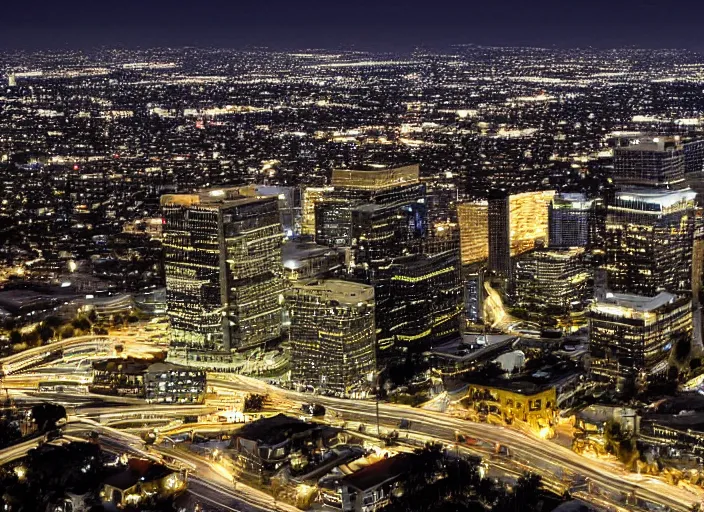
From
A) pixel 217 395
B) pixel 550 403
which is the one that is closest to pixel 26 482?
pixel 217 395

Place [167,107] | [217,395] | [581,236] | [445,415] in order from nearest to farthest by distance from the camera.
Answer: [445,415], [217,395], [581,236], [167,107]

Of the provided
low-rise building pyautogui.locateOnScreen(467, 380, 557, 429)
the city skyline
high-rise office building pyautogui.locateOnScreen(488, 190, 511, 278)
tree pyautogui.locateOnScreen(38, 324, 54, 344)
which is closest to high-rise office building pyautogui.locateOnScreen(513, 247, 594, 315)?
the city skyline

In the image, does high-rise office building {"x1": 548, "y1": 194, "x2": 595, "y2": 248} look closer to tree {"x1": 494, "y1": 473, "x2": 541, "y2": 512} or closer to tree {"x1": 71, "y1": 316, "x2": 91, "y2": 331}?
tree {"x1": 71, "y1": 316, "x2": 91, "y2": 331}

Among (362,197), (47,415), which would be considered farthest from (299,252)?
(47,415)

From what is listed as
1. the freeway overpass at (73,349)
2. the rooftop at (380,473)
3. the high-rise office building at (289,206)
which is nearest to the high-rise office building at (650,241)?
the high-rise office building at (289,206)

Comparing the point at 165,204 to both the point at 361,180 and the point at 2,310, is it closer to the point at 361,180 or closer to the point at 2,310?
the point at 2,310
